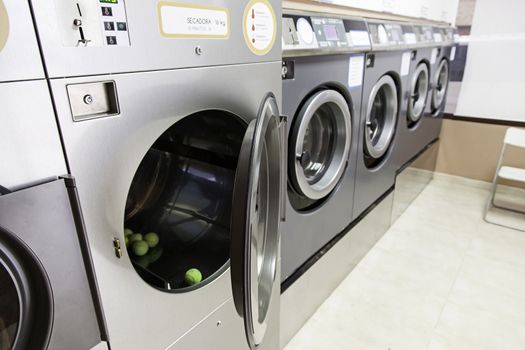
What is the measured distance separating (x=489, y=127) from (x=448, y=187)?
577mm

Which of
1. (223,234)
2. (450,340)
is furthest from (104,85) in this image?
(450,340)

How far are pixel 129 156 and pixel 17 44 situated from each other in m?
0.23

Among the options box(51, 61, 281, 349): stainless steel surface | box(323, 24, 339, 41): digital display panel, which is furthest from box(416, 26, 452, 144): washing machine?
box(51, 61, 281, 349): stainless steel surface

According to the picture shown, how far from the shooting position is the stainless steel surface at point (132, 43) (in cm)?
→ 49

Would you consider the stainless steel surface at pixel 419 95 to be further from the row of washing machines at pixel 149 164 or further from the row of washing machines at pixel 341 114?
the row of washing machines at pixel 149 164

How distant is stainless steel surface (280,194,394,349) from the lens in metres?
1.42

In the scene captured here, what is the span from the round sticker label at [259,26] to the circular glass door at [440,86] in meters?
2.15

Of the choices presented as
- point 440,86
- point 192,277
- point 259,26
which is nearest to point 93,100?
point 259,26

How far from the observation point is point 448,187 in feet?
9.95

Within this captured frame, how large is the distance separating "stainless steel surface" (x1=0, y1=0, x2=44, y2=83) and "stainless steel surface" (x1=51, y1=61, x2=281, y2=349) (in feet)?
0.12

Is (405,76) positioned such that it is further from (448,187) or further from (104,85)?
(104,85)

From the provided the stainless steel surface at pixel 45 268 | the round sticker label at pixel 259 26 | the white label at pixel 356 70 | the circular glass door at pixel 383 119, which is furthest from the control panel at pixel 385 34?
the stainless steel surface at pixel 45 268

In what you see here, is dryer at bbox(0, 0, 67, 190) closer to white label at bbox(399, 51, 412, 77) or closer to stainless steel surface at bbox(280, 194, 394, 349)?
stainless steel surface at bbox(280, 194, 394, 349)

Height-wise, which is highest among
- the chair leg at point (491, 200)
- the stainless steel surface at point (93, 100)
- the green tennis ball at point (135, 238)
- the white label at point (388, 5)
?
the white label at point (388, 5)
